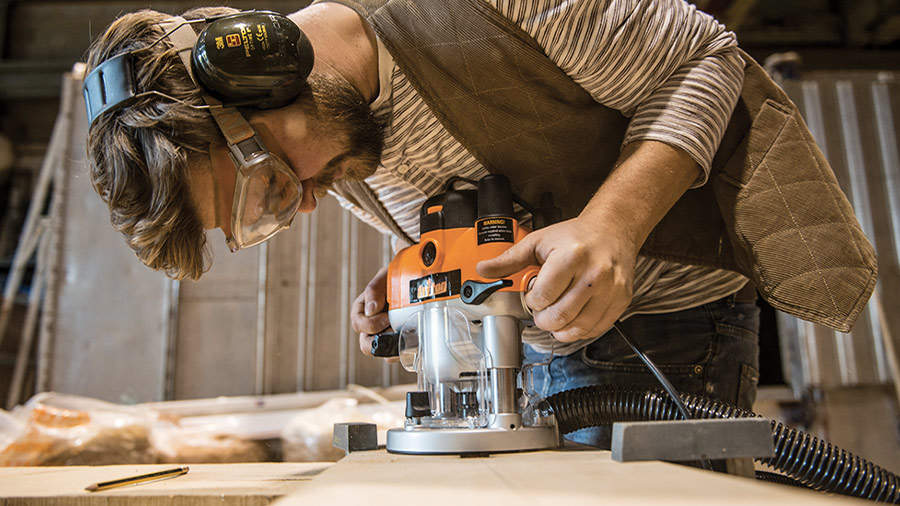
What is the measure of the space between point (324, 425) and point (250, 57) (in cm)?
169

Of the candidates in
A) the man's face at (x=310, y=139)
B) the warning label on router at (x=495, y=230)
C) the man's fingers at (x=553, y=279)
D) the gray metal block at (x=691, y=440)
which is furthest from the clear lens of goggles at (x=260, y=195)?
the gray metal block at (x=691, y=440)

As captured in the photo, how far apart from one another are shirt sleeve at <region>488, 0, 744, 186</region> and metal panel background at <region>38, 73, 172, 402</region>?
2.62m

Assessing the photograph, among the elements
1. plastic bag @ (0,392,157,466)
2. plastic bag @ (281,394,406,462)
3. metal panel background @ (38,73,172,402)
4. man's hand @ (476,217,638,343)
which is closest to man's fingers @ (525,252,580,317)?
man's hand @ (476,217,638,343)

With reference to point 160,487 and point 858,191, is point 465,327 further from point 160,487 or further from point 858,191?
point 858,191

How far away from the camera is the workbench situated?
0.39m

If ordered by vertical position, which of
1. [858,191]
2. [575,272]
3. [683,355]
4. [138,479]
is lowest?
[138,479]

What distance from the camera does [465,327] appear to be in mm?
859

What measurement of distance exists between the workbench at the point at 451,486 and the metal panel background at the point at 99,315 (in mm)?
2141

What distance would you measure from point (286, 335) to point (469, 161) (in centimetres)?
222

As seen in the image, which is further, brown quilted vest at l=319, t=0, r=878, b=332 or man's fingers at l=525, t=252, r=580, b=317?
brown quilted vest at l=319, t=0, r=878, b=332

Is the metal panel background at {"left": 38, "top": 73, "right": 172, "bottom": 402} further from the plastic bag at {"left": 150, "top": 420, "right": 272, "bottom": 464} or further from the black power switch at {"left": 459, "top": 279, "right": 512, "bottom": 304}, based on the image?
the black power switch at {"left": 459, "top": 279, "right": 512, "bottom": 304}

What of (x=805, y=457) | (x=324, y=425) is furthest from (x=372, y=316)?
(x=324, y=425)

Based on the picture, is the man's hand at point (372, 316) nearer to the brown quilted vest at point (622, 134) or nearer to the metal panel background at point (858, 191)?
the brown quilted vest at point (622, 134)

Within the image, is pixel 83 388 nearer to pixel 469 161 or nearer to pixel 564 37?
pixel 469 161
